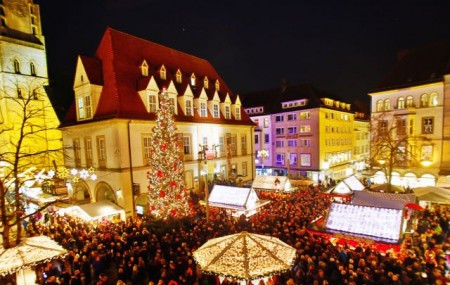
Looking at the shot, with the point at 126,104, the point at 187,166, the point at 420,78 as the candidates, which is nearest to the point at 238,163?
the point at 187,166

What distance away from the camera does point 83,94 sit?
21.7 metres

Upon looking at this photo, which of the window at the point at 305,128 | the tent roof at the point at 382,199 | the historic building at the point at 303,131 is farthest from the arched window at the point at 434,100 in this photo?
the tent roof at the point at 382,199

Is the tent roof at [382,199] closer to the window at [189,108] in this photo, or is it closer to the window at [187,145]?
the window at [187,145]

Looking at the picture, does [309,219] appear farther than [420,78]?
No

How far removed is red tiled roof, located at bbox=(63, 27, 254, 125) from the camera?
2020cm

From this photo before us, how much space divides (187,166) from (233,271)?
18.7m

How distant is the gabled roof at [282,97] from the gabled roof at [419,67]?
9926 millimetres

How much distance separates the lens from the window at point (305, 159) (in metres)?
40.7

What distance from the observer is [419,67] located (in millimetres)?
29906

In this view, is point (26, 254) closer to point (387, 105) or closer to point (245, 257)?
point (245, 257)

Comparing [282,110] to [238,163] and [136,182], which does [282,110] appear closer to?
[238,163]

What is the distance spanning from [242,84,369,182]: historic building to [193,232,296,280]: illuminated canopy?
30.8 metres

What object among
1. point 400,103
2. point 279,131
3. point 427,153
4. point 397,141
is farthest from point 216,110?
point 427,153

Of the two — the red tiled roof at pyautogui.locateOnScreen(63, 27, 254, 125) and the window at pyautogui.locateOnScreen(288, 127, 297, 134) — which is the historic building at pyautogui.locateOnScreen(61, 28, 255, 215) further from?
the window at pyautogui.locateOnScreen(288, 127, 297, 134)
